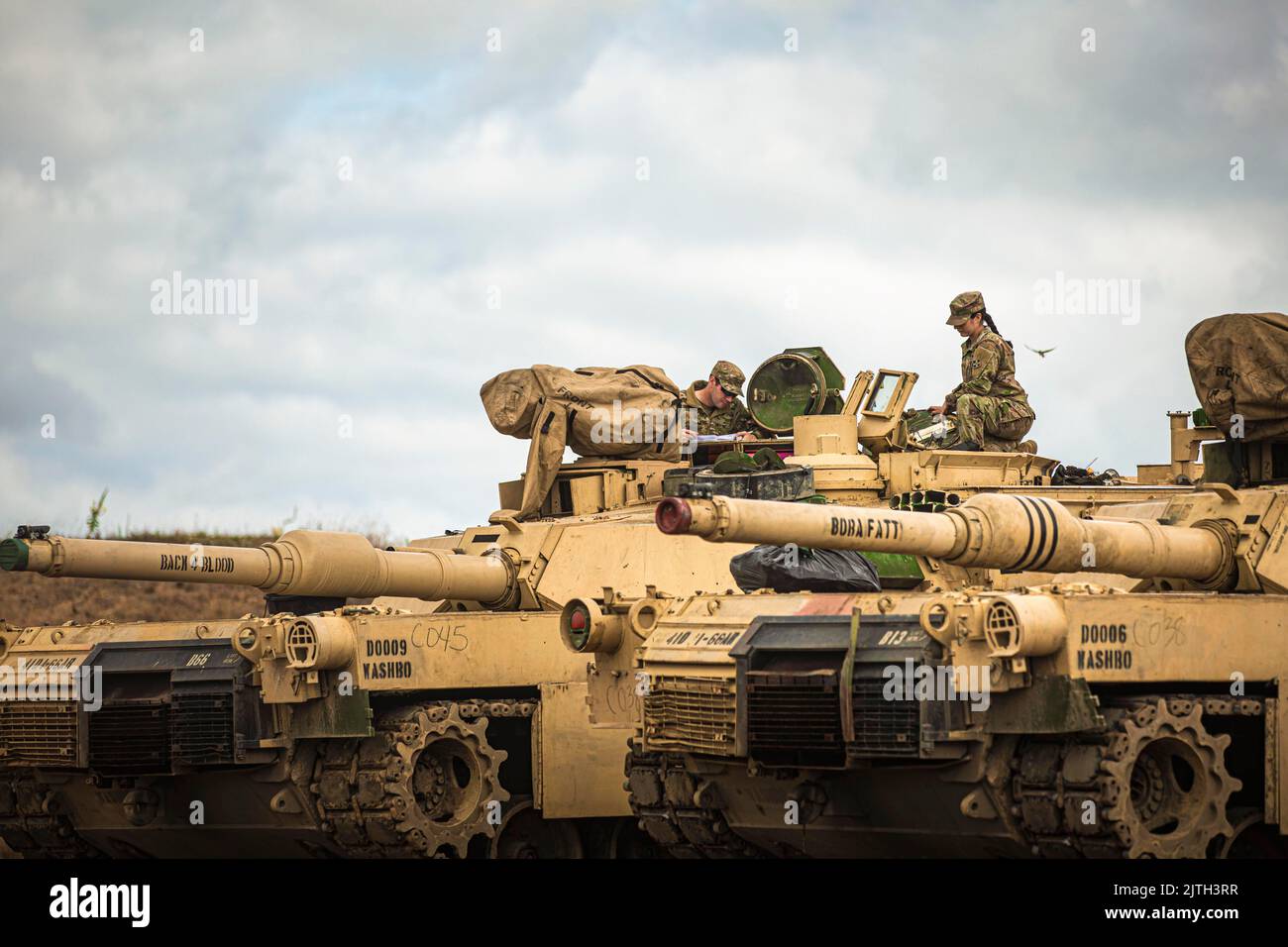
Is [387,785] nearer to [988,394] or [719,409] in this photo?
[719,409]

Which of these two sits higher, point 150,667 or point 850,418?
point 850,418

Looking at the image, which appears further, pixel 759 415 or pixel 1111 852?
pixel 759 415

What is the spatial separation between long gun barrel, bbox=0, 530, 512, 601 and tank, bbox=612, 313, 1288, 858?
8.95ft

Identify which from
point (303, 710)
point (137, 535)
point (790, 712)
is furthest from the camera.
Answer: point (137, 535)

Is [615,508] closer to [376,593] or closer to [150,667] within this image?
[376,593]

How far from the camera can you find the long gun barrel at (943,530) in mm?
10320

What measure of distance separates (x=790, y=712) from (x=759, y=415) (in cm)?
599

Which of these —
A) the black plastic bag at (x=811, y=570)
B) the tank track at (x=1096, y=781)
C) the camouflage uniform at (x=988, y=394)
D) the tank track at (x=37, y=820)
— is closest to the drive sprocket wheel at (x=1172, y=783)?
the tank track at (x=1096, y=781)

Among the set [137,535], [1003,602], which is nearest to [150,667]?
[1003,602]

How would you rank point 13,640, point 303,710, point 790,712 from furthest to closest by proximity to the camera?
point 13,640, point 303,710, point 790,712

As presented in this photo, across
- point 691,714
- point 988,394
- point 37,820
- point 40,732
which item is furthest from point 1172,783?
point 37,820

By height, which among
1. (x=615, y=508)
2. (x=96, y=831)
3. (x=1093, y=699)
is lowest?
(x=96, y=831)

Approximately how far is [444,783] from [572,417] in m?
3.96

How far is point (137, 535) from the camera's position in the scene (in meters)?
30.8
